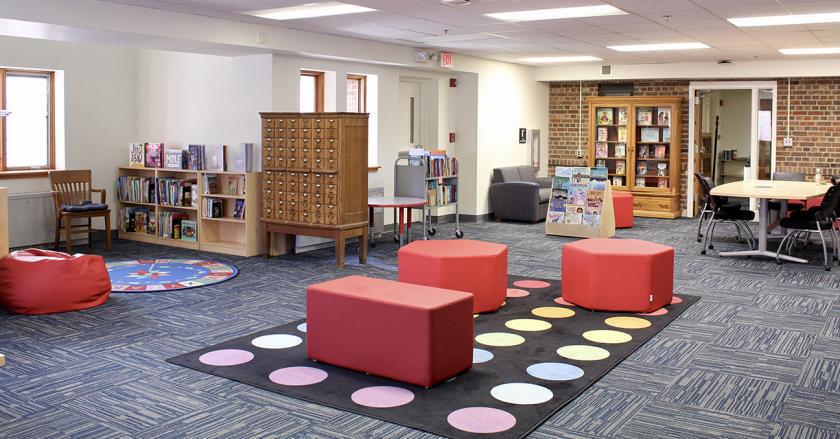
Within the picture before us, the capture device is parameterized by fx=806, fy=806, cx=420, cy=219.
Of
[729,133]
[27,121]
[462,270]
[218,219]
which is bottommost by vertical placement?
[462,270]

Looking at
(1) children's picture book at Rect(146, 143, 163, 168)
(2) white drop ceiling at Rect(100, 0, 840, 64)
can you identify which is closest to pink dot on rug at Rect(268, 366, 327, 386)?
(2) white drop ceiling at Rect(100, 0, 840, 64)

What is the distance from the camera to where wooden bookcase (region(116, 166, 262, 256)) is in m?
9.23

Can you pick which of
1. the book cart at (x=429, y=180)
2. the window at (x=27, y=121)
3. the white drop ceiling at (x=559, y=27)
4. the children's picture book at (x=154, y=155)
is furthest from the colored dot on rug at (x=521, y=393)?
the window at (x=27, y=121)

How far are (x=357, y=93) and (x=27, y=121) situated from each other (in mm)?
4152

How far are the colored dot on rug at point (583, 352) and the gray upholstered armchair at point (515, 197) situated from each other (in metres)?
7.28

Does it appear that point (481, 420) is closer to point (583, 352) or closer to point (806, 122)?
point (583, 352)

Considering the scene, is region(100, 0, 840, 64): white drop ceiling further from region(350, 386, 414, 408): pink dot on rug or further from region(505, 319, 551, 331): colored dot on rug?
region(350, 386, 414, 408): pink dot on rug

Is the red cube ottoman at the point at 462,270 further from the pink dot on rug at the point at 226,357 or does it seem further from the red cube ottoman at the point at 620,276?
the pink dot on rug at the point at 226,357

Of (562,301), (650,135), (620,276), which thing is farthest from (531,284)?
(650,135)

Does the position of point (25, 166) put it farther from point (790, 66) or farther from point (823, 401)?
point (790, 66)

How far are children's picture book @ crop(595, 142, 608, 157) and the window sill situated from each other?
905cm

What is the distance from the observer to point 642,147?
46.7ft

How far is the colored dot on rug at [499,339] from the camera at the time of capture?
5496 millimetres

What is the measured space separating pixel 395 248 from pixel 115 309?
4031 millimetres
